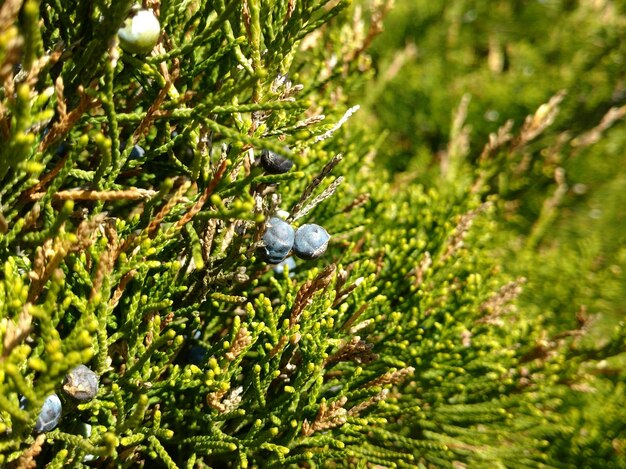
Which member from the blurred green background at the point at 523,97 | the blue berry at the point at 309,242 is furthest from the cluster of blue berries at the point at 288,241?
the blurred green background at the point at 523,97

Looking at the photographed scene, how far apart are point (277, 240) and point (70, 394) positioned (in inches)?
21.7

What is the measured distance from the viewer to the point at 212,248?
4.64 ft

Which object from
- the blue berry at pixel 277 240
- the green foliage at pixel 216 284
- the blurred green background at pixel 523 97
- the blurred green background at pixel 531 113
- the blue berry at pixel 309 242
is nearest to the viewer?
the green foliage at pixel 216 284

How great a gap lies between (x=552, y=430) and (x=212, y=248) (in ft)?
4.77

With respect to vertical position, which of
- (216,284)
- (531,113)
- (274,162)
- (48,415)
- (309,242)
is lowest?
(48,415)

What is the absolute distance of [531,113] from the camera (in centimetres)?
358

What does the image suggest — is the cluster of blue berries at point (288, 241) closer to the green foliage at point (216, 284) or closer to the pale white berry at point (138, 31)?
the green foliage at point (216, 284)

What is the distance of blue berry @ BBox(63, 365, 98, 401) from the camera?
3.56 ft

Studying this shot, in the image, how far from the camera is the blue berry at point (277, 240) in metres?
1.29

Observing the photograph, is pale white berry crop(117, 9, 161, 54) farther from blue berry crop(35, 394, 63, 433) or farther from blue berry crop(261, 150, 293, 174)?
blue berry crop(35, 394, 63, 433)

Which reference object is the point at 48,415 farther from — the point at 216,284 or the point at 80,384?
the point at 216,284

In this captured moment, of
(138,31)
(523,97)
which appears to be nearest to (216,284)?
(138,31)

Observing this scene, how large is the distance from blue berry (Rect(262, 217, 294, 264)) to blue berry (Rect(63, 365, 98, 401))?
47 cm

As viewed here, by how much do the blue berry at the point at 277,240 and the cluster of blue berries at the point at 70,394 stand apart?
47 centimetres
